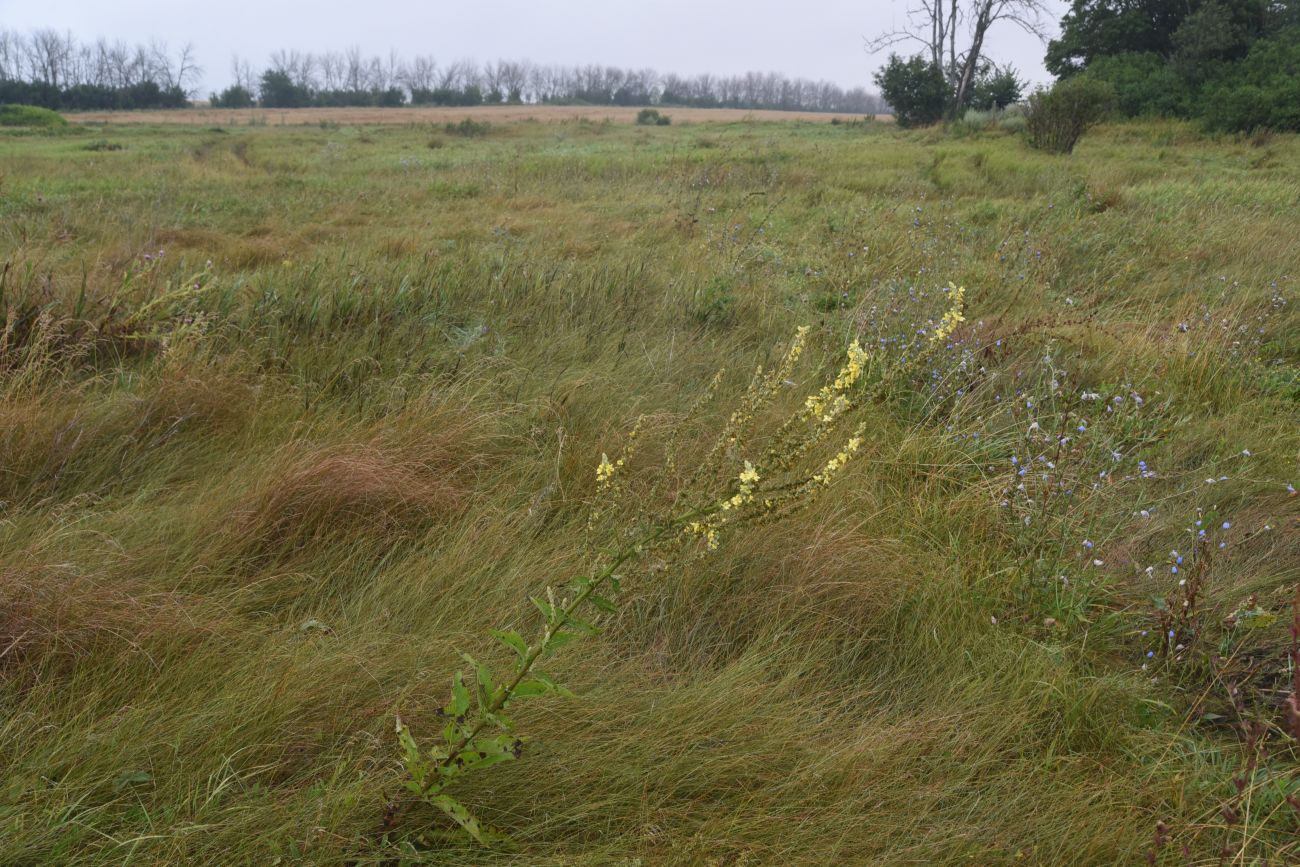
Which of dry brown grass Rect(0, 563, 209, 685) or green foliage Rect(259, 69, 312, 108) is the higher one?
green foliage Rect(259, 69, 312, 108)

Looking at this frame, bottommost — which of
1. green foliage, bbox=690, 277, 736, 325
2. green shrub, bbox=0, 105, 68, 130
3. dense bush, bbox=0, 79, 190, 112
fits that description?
green foliage, bbox=690, 277, 736, 325

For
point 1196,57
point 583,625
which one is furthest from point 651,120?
point 583,625

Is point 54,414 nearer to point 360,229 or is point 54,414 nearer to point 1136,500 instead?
point 1136,500

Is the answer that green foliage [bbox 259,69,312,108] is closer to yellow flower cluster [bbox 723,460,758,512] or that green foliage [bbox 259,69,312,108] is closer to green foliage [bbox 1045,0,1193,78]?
green foliage [bbox 1045,0,1193,78]

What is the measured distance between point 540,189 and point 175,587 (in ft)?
32.7

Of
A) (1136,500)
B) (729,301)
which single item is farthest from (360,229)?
(1136,500)

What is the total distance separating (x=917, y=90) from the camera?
24578 millimetres

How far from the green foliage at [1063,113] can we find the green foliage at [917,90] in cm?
1018

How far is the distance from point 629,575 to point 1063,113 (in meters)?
16.2

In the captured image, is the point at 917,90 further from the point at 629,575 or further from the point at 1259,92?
the point at 629,575


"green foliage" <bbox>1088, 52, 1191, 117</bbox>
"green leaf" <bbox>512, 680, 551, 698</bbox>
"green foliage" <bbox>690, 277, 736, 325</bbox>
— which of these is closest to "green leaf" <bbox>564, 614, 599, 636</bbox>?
"green leaf" <bbox>512, 680, 551, 698</bbox>

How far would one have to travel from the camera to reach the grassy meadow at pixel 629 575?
1529 mm

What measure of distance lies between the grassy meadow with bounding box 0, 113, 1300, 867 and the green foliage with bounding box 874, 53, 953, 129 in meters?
22.0

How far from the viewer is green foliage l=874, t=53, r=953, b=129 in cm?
2453
